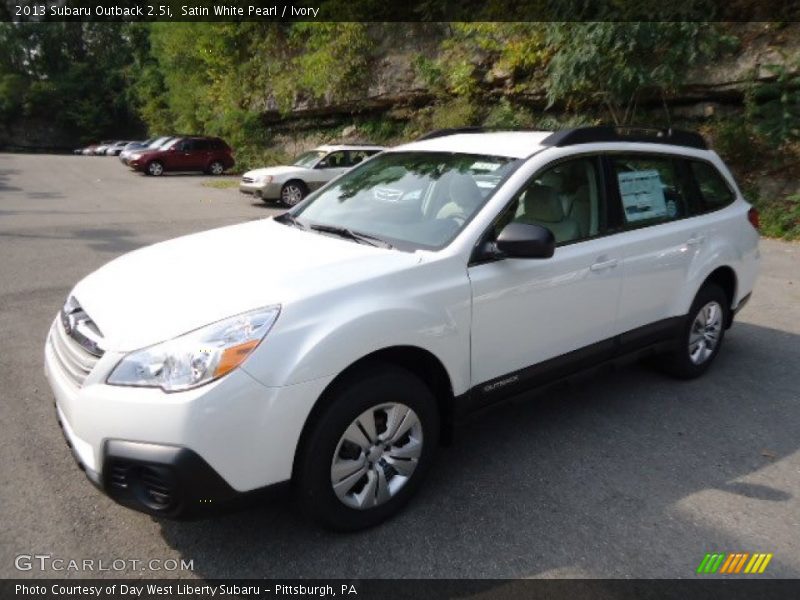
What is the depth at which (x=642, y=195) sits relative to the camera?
3.86 metres

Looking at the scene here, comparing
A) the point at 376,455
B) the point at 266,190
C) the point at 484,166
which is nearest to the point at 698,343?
the point at 484,166

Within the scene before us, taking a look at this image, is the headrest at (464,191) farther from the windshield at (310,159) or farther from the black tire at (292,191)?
the windshield at (310,159)

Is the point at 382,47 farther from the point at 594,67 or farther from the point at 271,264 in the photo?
the point at 271,264

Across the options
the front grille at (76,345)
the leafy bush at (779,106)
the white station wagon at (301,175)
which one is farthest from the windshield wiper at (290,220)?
the white station wagon at (301,175)

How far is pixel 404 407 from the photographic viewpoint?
8.89 feet

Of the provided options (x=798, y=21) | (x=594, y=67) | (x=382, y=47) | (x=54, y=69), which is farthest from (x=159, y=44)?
(x=54, y=69)

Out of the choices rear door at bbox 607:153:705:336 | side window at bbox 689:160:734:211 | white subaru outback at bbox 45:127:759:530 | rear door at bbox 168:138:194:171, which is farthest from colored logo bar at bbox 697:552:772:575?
rear door at bbox 168:138:194:171

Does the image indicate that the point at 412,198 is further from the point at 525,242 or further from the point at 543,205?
the point at 525,242

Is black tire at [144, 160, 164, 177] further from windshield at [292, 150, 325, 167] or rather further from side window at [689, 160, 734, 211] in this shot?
side window at [689, 160, 734, 211]

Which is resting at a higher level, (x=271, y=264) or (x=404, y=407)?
(x=271, y=264)

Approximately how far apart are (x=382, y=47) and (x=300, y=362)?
2056cm

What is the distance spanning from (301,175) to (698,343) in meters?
11.8

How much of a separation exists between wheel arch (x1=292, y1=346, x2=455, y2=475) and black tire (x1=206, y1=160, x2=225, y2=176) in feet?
79.2

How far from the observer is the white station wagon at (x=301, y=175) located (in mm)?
14633
